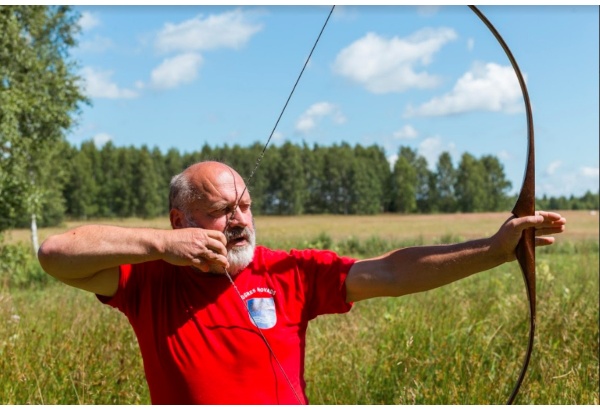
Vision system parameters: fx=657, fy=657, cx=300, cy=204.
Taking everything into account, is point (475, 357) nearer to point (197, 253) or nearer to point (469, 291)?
point (197, 253)

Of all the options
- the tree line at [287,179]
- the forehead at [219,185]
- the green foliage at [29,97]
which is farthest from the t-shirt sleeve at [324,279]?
the tree line at [287,179]

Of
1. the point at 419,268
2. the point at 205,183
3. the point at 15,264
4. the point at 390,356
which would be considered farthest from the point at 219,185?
the point at 15,264

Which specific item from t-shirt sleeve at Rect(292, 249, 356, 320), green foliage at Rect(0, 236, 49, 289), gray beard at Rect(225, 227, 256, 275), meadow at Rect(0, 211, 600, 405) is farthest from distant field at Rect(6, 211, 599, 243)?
gray beard at Rect(225, 227, 256, 275)

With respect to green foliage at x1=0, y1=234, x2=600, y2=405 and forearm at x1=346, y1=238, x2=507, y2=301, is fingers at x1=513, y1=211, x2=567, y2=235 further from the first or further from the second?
green foliage at x1=0, y1=234, x2=600, y2=405

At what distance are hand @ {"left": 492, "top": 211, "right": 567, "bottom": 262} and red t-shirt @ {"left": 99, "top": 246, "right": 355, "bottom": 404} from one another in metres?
0.56

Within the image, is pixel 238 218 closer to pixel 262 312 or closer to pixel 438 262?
pixel 262 312

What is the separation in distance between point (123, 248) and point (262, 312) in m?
0.56

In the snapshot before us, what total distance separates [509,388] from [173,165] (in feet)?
181

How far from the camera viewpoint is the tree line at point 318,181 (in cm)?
4334

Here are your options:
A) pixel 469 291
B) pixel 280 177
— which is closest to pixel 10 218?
pixel 469 291

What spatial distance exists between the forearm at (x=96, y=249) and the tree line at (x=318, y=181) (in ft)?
119

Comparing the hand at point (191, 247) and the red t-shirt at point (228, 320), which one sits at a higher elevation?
the hand at point (191, 247)

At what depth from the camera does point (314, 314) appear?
8.20ft

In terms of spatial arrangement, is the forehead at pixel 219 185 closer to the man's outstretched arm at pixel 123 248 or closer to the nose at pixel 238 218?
the nose at pixel 238 218
